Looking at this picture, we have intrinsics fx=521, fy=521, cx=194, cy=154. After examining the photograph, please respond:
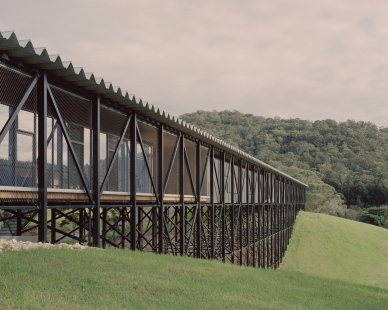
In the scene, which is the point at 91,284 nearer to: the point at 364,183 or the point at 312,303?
the point at 312,303

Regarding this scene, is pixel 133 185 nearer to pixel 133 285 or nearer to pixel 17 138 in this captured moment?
pixel 17 138

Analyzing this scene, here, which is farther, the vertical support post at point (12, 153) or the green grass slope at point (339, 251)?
the green grass slope at point (339, 251)

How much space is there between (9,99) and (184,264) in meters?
5.09

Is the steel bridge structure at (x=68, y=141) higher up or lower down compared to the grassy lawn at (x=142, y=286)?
higher up

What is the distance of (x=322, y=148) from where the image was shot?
128250mm

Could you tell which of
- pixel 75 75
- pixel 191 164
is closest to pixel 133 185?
pixel 75 75

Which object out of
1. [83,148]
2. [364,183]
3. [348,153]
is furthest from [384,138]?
[83,148]

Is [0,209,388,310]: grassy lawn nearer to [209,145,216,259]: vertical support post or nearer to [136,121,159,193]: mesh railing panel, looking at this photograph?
[136,121,159,193]: mesh railing panel

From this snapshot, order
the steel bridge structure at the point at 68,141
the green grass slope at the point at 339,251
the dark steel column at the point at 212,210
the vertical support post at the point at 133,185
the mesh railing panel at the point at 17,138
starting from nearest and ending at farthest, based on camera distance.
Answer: the steel bridge structure at the point at 68,141 → the mesh railing panel at the point at 17,138 → the vertical support post at the point at 133,185 → the dark steel column at the point at 212,210 → the green grass slope at the point at 339,251

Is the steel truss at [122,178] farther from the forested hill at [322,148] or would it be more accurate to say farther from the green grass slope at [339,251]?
the forested hill at [322,148]

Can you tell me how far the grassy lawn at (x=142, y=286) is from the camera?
21.9ft

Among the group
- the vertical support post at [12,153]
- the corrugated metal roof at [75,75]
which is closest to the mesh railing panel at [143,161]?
the corrugated metal roof at [75,75]

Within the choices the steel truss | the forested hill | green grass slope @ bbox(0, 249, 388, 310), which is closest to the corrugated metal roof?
the steel truss

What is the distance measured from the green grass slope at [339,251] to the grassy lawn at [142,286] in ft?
76.4
